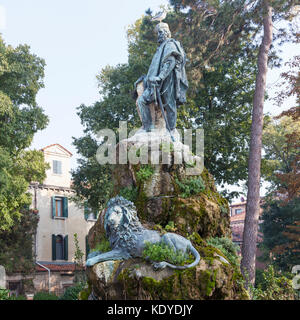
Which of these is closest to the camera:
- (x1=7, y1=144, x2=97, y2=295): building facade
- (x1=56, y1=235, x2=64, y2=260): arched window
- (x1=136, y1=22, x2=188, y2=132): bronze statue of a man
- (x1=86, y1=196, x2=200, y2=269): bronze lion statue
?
(x1=86, y1=196, x2=200, y2=269): bronze lion statue

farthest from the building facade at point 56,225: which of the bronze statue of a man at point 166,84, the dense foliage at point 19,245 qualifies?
the bronze statue of a man at point 166,84

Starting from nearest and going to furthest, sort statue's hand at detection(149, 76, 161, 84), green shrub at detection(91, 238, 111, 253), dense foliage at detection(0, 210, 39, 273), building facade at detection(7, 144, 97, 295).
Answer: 1. green shrub at detection(91, 238, 111, 253)
2. statue's hand at detection(149, 76, 161, 84)
3. dense foliage at detection(0, 210, 39, 273)
4. building facade at detection(7, 144, 97, 295)

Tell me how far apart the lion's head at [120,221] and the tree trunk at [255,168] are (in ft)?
32.0

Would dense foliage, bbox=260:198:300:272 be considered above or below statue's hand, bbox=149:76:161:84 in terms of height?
below

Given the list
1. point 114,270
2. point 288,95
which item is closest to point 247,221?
point 288,95

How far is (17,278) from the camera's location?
1136 inches

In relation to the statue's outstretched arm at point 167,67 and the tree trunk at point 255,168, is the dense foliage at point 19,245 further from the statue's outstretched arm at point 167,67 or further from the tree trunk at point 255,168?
the statue's outstretched arm at point 167,67

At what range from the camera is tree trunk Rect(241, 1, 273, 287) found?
56.4 feet

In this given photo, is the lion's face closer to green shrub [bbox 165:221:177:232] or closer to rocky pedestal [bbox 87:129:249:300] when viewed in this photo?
rocky pedestal [bbox 87:129:249:300]

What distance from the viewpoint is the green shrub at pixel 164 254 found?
7.50 meters

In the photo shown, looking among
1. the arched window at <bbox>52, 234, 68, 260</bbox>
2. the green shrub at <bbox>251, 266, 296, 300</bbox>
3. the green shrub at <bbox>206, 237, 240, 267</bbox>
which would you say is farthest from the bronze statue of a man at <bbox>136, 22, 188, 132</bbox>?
the arched window at <bbox>52, 234, 68, 260</bbox>

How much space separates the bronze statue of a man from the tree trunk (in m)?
7.91

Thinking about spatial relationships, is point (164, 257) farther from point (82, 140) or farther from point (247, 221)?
point (82, 140)
